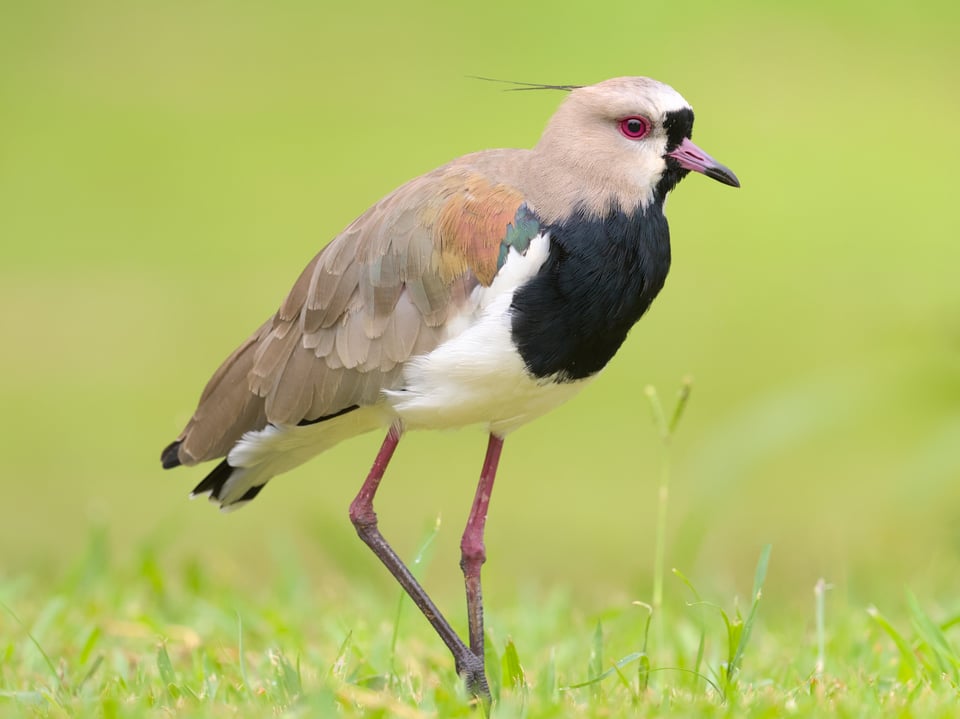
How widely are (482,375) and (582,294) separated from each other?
0.35 metres

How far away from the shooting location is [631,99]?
4270mm

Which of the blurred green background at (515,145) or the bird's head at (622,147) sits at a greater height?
the bird's head at (622,147)

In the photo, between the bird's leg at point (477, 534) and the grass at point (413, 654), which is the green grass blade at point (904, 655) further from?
the bird's leg at point (477, 534)

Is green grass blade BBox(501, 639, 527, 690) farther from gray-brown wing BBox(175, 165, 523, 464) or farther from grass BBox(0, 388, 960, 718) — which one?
gray-brown wing BBox(175, 165, 523, 464)

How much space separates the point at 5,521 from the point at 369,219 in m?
4.34

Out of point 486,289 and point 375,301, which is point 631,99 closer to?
point 486,289

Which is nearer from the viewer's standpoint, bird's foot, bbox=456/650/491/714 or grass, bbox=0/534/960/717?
grass, bbox=0/534/960/717

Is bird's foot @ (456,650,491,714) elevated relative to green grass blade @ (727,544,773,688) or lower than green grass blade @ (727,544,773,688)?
lower

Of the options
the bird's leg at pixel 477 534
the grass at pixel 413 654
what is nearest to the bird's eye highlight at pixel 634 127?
the grass at pixel 413 654

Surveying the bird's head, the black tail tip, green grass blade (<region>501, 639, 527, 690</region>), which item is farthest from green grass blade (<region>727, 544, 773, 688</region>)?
the black tail tip

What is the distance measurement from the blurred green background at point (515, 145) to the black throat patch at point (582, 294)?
1.56 m

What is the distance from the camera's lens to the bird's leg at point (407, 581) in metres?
4.25

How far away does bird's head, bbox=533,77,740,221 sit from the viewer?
13.9ft

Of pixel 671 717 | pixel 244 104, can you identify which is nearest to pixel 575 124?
pixel 671 717
